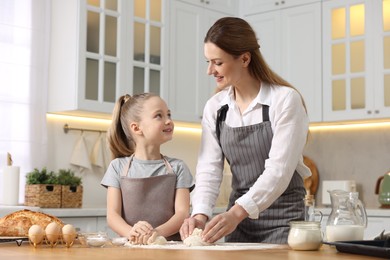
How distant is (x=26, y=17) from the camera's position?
4340 millimetres

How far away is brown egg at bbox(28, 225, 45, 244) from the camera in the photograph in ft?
6.18

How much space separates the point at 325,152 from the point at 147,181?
2.94 meters

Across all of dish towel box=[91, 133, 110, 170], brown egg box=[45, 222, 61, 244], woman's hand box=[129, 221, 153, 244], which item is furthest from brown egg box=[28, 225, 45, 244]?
dish towel box=[91, 133, 110, 170]

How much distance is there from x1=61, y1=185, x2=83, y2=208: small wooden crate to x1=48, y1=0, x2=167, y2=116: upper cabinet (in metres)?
0.52

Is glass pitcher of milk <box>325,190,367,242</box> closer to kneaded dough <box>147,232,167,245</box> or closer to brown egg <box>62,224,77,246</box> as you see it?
kneaded dough <box>147,232,167,245</box>

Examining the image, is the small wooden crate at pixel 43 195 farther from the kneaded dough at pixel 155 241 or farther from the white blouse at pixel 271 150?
the kneaded dough at pixel 155 241

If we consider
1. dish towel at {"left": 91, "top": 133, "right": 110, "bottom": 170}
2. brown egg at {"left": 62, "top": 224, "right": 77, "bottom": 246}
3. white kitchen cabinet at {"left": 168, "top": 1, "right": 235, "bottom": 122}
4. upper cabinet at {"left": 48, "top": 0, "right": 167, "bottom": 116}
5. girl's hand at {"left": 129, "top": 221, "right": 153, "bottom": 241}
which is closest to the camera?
brown egg at {"left": 62, "top": 224, "right": 77, "bottom": 246}

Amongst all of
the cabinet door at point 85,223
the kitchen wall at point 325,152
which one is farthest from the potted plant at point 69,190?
the kitchen wall at point 325,152

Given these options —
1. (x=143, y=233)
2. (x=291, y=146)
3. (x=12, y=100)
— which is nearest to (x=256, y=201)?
(x=291, y=146)

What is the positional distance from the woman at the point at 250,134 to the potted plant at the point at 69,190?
170 centimetres

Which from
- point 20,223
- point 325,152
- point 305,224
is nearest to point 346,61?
point 325,152

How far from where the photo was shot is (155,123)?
2594 millimetres

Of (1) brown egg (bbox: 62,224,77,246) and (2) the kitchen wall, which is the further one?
(2) the kitchen wall

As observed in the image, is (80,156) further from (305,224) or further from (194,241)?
(305,224)
